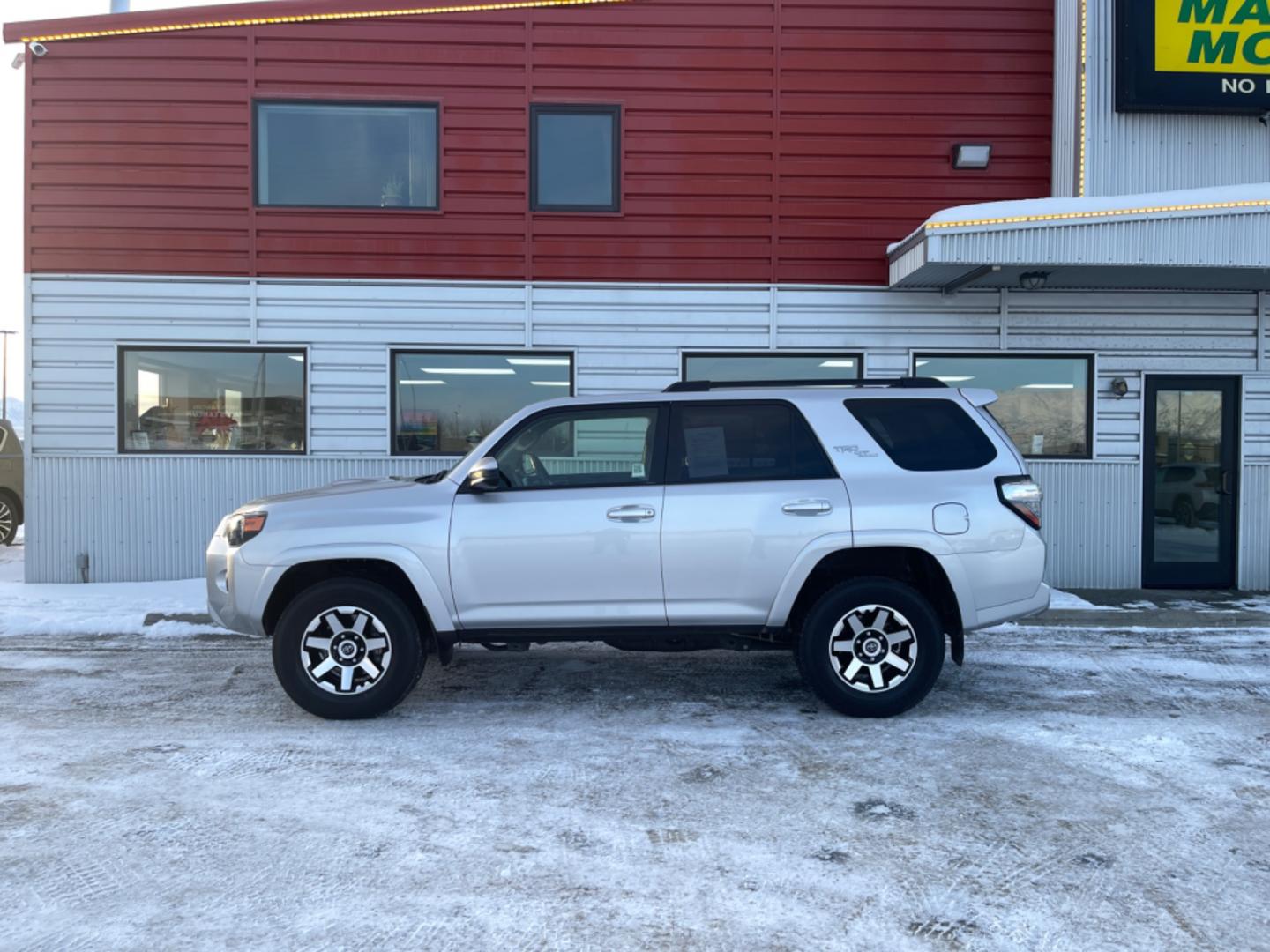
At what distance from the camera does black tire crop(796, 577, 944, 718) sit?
580 cm

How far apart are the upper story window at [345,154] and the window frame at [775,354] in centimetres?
310

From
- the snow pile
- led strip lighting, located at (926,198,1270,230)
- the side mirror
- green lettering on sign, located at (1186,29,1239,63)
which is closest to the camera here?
the side mirror

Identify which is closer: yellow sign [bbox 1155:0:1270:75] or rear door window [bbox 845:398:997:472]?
rear door window [bbox 845:398:997:472]

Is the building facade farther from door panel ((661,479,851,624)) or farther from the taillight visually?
door panel ((661,479,851,624))

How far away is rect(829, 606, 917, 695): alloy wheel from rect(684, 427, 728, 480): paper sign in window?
1.11 m

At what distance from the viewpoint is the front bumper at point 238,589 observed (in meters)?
5.84

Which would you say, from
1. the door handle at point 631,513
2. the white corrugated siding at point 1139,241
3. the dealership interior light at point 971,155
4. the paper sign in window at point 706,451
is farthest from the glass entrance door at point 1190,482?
the door handle at point 631,513

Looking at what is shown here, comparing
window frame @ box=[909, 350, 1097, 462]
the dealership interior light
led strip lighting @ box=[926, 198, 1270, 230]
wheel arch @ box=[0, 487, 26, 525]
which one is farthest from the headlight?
wheel arch @ box=[0, 487, 26, 525]

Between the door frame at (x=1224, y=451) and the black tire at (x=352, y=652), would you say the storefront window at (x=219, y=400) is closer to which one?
the black tire at (x=352, y=652)

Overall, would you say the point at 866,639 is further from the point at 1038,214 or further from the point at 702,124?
the point at 702,124

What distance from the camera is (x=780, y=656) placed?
772 centimetres

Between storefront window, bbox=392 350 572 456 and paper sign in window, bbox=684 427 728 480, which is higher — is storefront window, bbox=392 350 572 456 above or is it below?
above

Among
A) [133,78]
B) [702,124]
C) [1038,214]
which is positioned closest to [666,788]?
[1038,214]

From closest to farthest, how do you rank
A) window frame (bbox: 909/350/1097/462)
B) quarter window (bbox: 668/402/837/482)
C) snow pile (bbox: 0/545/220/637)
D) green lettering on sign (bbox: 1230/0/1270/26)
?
quarter window (bbox: 668/402/837/482), snow pile (bbox: 0/545/220/637), green lettering on sign (bbox: 1230/0/1270/26), window frame (bbox: 909/350/1097/462)
